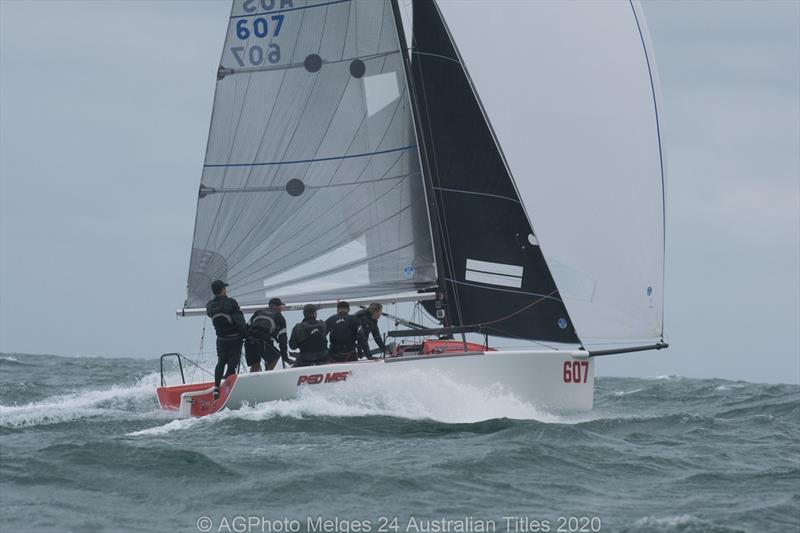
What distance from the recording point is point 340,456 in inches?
405

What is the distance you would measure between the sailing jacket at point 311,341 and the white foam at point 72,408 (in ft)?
8.37

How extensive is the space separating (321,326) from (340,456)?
3.29m

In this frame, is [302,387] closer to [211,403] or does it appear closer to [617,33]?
[211,403]

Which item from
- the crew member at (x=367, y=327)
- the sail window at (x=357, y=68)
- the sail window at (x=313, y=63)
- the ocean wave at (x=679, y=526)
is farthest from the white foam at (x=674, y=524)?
the sail window at (x=313, y=63)

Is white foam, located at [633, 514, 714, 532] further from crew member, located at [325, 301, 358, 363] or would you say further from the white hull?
crew member, located at [325, 301, 358, 363]

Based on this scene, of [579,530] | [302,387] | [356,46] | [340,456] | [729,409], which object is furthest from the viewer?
[729,409]

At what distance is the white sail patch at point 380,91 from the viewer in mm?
14797

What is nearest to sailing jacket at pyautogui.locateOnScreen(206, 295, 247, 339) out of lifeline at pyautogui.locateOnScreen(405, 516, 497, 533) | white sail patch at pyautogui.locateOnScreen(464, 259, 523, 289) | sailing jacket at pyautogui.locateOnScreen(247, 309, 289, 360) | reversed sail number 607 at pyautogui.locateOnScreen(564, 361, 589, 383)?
sailing jacket at pyautogui.locateOnScreen(247, 309, 289, 360)

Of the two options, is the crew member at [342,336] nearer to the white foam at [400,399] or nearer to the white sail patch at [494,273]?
the white foam at [400,399]

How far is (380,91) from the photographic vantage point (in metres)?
14.9

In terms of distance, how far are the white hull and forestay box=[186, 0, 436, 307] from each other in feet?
7.44

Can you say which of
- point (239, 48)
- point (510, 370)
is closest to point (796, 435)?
point (510, 370)

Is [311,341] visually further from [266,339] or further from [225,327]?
[225,327]

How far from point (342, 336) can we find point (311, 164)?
2.67m
